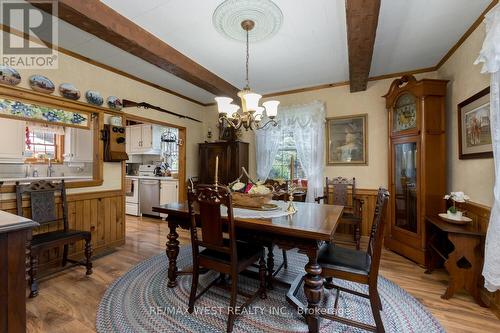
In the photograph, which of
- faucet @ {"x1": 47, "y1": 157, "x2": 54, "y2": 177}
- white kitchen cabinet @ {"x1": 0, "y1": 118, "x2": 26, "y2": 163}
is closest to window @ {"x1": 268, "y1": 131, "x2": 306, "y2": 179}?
faucet @ {"x1": 47, "y1": 157, "x2": 54, "y2": 177}

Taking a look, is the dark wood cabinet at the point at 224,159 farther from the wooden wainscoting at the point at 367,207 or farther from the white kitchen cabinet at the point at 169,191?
the wooden wainscoting at the point at 367,207

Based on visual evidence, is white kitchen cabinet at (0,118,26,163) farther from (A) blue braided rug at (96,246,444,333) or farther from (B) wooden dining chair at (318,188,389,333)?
(B) wooden dining chair at (318,188,389,333)

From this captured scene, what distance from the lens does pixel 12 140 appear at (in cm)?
347

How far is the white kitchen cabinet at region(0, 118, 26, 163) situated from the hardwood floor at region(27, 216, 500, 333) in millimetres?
2217

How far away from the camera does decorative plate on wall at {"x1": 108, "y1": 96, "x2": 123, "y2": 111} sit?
10.4 ft

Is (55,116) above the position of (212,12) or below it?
below

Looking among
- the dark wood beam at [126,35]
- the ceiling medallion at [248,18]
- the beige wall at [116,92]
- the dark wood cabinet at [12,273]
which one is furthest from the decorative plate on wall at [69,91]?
the dark wood cabinet at [12,273]

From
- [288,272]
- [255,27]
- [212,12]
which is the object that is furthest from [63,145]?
[288,272]

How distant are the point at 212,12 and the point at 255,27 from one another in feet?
1.31

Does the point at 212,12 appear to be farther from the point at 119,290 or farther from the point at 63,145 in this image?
the point at 63,145

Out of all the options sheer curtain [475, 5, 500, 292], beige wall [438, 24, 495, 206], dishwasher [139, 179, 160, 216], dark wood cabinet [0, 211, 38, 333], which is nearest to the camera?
dark wood cabinet [0, 211, 38, 333]

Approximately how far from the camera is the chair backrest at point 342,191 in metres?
3.65

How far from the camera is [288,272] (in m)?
2.58

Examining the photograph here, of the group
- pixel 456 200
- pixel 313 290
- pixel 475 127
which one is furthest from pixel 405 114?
pixel 313 290
